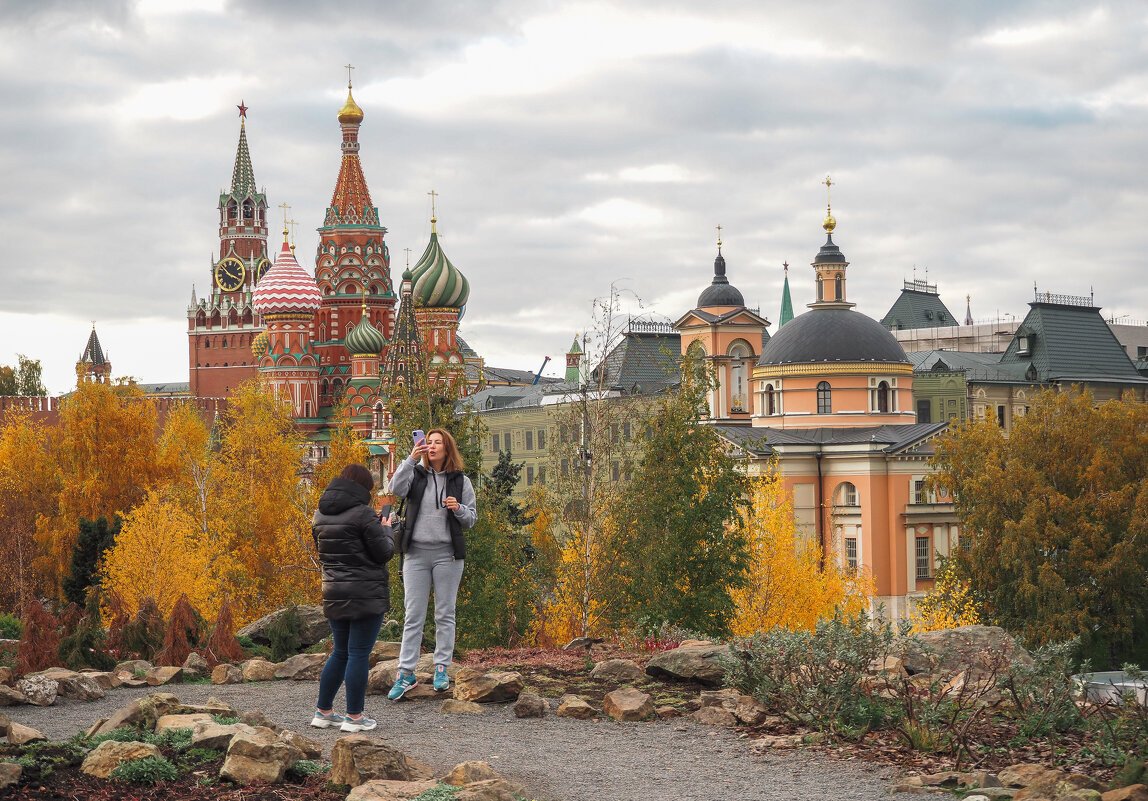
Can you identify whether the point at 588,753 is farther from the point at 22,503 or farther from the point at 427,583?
the point at 22,503

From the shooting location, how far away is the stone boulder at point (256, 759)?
928 cm

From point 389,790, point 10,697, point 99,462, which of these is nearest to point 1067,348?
point 99,462

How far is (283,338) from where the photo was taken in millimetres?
100938

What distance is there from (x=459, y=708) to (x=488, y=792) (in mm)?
3448

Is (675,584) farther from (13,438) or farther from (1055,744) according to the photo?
(13,438)

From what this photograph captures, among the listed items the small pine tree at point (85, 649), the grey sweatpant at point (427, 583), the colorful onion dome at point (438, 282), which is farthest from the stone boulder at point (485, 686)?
the colorful onion dome at point (438, 282)

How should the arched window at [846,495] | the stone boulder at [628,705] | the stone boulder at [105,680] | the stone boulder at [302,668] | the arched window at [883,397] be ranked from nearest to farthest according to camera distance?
the stone boulder at [628,705] → the stone boulder at [105,680] → the stone boulder at [302,668] → the arched window at [846,495] → the arched window at [883,397]

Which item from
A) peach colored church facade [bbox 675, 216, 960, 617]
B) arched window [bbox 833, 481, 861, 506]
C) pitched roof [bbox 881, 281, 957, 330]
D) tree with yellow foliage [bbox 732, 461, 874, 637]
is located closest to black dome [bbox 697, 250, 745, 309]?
peach colored church facade [bbox 675, 216, 960, 617]

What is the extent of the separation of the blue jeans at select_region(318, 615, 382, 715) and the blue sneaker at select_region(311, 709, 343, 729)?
35cm

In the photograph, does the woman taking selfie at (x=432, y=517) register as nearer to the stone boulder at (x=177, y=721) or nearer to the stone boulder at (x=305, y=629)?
the stone boulder at (x=177, y=721)

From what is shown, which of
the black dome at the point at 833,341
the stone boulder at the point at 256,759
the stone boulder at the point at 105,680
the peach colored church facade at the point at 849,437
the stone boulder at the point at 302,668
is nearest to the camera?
the stone boulder at the point at 256,759

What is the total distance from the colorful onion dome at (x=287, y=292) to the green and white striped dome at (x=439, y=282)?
41.6 ft

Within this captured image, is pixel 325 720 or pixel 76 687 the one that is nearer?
pixel 325 720

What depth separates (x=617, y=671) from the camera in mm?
13719
